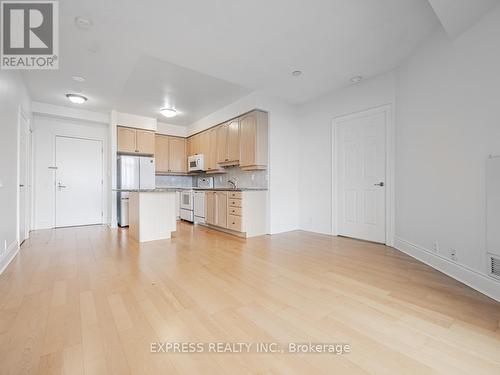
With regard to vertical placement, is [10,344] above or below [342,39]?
below

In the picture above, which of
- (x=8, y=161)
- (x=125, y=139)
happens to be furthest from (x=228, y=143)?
(x=8, y=161)

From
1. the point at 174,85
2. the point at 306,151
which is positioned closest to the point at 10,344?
the point at 174,85

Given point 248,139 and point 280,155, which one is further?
point 280,155

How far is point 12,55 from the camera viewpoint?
3002 millimetres

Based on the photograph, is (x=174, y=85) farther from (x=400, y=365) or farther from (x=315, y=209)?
(x=400, y=365)

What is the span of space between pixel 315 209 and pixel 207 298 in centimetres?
334

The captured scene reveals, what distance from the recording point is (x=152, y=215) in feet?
13.2

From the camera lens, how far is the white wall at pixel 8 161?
2.68 meters

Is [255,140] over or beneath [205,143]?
beneath

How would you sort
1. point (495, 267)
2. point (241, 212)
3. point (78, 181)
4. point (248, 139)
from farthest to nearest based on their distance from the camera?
point (78, 181)
point (248, 139)
point (241, 212)
point (495, 267)

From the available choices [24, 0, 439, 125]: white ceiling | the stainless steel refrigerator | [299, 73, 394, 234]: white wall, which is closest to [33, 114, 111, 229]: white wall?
[24, 0, 439, 125]: white ceiling

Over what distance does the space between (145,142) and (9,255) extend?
3635mm

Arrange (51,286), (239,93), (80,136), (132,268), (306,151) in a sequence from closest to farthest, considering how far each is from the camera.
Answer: (51,286) → (132,268) → (239,93) → (306,151) → (80,136)

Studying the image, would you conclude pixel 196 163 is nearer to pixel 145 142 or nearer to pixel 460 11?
pixel 145 142
